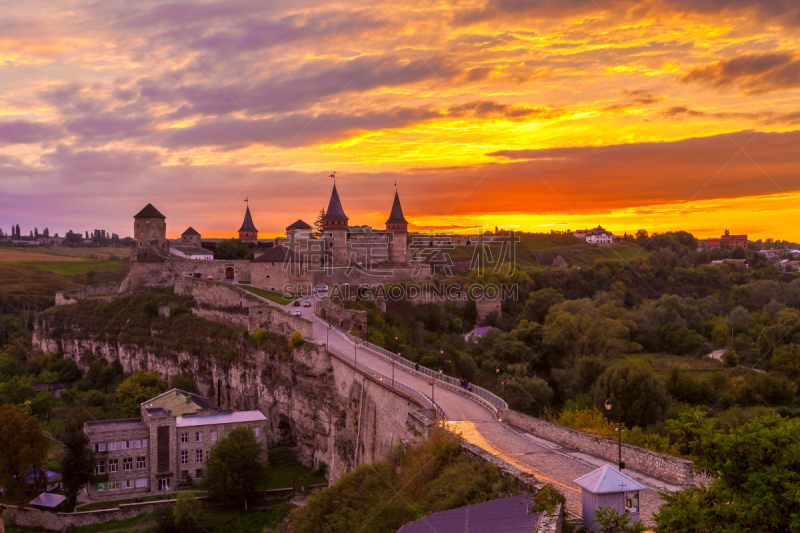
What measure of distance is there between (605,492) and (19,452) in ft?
115

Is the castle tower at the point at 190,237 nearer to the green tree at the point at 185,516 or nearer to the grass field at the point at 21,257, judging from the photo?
the green tree at the point at 185,516

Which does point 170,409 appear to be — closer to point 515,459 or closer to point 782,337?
point 515,459

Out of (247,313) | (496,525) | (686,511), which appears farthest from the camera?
(247,313)

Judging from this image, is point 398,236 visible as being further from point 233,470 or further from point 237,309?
point 233,470

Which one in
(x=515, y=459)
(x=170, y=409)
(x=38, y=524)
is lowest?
(x=38, y=524)

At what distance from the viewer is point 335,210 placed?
222ft

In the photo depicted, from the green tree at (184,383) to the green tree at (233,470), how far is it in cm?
1480

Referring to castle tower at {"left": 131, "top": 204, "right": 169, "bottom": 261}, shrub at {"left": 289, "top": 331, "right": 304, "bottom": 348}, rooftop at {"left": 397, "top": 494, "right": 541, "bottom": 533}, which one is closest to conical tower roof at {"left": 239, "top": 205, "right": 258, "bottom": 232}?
castle tower at {"left": 131, "top": 204, "right": 169, "bottom": 261}

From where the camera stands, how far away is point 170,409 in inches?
1672

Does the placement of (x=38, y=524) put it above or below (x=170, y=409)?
below

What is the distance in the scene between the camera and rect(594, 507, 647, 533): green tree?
11.5 metres

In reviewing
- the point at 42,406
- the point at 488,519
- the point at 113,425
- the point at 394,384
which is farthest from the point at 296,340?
the point at 488,519

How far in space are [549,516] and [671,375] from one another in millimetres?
41494

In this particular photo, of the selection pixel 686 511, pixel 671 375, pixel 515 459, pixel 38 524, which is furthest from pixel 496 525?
pixel 671 375
